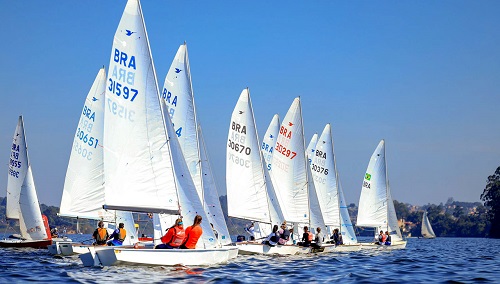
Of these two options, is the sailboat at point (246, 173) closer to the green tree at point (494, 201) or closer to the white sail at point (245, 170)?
the white sail at point (245, 170)

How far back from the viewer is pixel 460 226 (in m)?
171

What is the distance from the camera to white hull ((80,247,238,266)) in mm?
23016

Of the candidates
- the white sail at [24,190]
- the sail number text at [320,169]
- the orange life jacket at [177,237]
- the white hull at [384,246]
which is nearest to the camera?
the orange life jacket at [177,237]

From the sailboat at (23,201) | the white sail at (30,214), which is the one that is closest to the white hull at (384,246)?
the sailboat at (23,201)

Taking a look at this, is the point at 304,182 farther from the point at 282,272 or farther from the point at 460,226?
the point at 460,226

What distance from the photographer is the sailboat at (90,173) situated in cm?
3822

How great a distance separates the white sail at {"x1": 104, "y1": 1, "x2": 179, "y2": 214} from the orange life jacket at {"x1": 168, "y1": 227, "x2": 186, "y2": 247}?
1.52 metres

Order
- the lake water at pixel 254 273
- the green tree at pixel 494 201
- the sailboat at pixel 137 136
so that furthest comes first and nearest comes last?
the green tree at pixel 494 201
the sailboat at pixel 137 136
the lake water at pixel 254 273

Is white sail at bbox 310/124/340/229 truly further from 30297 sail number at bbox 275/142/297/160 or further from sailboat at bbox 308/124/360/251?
30297 sail number at bbox 275/142/297/160

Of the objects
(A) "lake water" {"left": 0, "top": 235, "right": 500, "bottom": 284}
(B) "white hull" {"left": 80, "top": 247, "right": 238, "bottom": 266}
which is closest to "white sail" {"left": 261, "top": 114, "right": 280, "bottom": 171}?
(A) "lake water" {"left": 0, "top": 235, "right": 500, "bottom": 284}

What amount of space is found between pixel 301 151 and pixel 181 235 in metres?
20.5

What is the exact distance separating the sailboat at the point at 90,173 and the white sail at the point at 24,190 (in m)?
5.70

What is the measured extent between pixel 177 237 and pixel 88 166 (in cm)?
1576

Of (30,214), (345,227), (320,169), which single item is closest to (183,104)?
(30,214)
